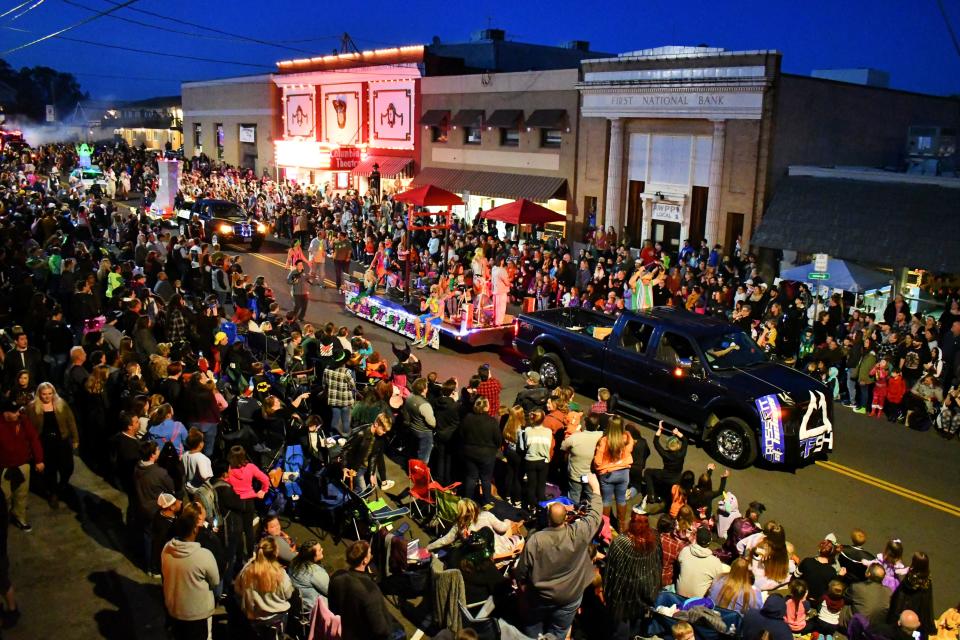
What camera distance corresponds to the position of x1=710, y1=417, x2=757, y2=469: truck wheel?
11508 mm

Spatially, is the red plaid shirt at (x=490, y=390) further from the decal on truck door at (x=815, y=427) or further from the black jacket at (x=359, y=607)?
the black jacket at (x=359, y=607)

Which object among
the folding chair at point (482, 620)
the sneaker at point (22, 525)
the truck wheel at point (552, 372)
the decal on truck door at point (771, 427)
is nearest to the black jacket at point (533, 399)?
the decal on truck door at point (771, 427)

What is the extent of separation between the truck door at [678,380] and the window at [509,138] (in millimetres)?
20619

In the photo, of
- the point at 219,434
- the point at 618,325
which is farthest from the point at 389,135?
the point at 219,434

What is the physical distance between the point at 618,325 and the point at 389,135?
1080 inches

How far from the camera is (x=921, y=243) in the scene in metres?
20.0

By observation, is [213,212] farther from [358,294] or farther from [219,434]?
[219,434]

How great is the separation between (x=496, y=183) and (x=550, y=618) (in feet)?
86.8

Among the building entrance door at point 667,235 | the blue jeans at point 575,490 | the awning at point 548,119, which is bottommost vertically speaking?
the blue jeans at point 575,490

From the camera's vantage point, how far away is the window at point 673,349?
12461mm

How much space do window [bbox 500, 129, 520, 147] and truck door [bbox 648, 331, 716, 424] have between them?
20.6m

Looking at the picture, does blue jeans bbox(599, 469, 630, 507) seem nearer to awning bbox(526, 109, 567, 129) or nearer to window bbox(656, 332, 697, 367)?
window bbox(656, 332, 697, 367)

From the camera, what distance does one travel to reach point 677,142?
1009 inches

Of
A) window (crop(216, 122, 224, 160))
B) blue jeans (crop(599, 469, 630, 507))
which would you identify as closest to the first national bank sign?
blue jeans (crop(599, 469, 630, 507))
